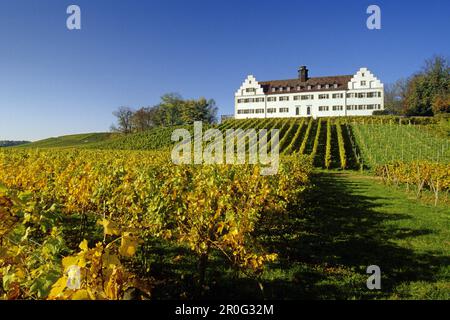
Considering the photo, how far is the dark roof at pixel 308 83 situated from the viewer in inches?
3000

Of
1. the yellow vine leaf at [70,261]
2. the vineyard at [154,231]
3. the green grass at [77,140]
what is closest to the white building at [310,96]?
the green grass at [77,140]

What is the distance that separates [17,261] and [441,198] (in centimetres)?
2020

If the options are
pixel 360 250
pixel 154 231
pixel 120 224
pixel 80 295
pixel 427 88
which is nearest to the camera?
pixel 80 295

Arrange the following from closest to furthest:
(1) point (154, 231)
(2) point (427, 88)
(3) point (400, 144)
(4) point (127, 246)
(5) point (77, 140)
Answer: (4) point (127, 246), (1) point (154, 231), (3) point (400, 144), (2) point (427, 88), (5) point (77, 140)

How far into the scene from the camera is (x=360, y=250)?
900 centimetres

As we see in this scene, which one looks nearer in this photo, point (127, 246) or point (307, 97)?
point (127, 246)

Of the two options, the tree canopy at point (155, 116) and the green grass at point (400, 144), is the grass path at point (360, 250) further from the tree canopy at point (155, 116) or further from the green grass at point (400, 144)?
the tree canopy at point (155, 116)

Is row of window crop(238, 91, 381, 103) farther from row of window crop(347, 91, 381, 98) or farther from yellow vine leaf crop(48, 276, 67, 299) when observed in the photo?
yellow vine leaf crop(48, 276, 67, 299)

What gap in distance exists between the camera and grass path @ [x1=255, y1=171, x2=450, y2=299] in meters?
6.59

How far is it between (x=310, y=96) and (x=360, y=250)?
72.8 metres

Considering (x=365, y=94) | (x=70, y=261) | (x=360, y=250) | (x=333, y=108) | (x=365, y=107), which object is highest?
(x=365, y=94)

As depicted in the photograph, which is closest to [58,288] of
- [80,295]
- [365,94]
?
[80,295]

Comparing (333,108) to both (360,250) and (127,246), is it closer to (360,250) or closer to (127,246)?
(360,250)

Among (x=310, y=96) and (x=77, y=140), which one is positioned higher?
(x=310, y=96)
